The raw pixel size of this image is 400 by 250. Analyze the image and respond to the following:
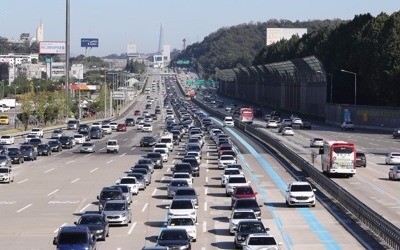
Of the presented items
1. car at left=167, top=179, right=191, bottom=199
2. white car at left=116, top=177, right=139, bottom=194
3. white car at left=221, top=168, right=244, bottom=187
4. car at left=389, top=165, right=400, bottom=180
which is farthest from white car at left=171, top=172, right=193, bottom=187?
car at left=389, top=165, right=400, bottom=180

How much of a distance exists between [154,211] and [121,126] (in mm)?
88725

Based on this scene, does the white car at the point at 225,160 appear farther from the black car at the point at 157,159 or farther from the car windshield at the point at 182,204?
the car windshield at the point at 182,204

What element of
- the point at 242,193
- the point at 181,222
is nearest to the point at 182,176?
the point at 242,193

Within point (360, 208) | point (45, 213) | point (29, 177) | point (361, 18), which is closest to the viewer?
point (360, 208)

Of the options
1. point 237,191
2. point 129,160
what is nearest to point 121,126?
point 129,160

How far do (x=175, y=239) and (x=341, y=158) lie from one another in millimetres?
30291

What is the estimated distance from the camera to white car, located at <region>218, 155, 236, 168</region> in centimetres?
7362

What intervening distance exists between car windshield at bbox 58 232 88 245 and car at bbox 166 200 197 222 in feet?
30.1

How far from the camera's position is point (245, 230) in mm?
36812

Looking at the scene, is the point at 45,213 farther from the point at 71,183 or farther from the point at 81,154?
the point at 81,154

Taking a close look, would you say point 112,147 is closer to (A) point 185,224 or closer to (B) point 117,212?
(B) point 117,212

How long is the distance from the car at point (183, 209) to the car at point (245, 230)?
547 cm

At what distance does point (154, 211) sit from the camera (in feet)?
160

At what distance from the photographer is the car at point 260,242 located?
3322 cm
